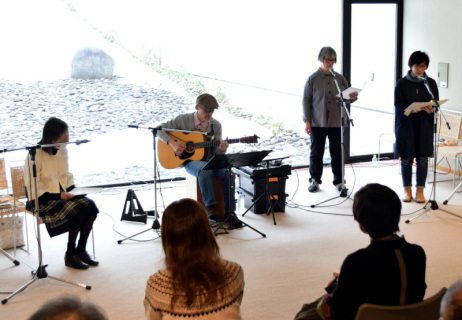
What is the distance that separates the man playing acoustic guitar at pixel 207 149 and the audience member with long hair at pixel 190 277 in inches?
114

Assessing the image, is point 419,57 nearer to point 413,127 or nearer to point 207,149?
point 413,127

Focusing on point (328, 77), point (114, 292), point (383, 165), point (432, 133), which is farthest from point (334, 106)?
point (114, 292)

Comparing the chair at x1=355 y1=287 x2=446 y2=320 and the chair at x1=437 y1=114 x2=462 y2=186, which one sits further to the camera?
the chair at x1=437 y1=114 x2=462 y2=186

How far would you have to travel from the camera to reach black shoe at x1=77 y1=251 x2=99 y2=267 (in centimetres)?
439

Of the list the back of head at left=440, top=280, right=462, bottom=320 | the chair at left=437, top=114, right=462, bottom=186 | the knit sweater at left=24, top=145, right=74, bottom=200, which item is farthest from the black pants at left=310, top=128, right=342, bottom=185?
the back of head at left=440, top=280, right=462, bottom=320

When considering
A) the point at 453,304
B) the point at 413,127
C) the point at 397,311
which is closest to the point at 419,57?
the point at 413,127

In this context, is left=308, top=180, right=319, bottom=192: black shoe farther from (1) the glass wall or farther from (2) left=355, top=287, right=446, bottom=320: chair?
(2) left=355, top=287, right=446, bottom=320: chair

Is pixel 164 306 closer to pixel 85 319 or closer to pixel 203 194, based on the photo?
pixel 85 319

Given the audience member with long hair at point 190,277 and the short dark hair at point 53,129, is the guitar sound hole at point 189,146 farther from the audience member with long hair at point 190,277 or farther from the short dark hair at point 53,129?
the audience member with long hair at point 190,277

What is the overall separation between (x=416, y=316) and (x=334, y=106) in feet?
14.2

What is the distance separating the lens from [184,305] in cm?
205

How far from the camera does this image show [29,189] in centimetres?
420

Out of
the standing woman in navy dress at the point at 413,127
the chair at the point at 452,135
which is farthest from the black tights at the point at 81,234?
the chair at the point at 452,135

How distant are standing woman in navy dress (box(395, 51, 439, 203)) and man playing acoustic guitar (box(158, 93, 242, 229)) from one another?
1919 mm
